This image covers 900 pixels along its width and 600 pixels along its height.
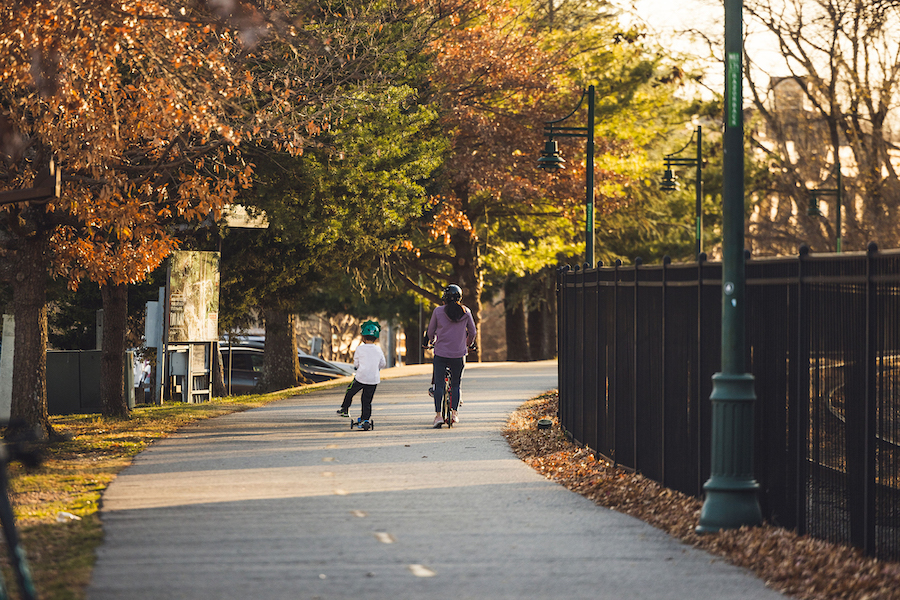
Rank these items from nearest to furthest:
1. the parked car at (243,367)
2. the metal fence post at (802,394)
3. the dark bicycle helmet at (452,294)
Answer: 1. the metal fence post at (802,394)
2. the dark bicycle helmet at (452,294)
3. the parked car at (243,367)

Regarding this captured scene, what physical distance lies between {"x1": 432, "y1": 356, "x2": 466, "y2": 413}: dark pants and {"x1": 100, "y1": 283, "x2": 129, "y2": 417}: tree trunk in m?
5.94

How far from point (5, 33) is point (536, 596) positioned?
8202mm

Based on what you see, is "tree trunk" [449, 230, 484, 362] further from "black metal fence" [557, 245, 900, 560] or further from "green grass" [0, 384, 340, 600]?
"black metal fence" [557, 245, 900, 560]

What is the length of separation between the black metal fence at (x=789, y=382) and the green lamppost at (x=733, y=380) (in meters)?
0.31

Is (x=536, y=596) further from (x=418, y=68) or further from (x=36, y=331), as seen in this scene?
(x=418, y=68)

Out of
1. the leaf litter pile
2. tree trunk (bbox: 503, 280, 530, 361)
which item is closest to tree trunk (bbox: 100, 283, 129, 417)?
the leaf litter pile

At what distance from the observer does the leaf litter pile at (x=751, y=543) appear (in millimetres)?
6262

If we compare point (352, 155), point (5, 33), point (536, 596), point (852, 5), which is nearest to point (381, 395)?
point (352, 155)

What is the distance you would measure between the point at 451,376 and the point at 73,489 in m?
5.85

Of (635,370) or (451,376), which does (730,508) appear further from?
(451,376)

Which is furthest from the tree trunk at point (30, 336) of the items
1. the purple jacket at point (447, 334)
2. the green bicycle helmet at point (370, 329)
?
the purple jacket at point (447, 334)

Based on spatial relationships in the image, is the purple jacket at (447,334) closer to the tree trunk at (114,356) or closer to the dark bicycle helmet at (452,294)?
the dark bicycle helmet at (452,294)

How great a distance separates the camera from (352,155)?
1739cm

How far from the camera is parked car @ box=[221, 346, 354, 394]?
34.5 m
